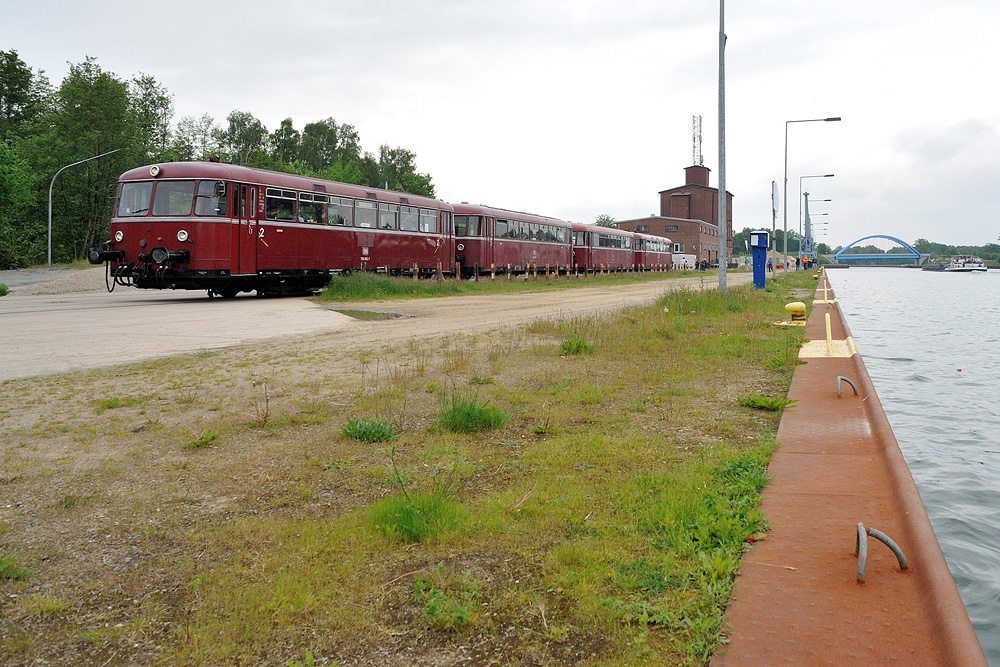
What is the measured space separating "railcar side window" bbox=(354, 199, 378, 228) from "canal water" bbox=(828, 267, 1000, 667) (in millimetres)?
15312

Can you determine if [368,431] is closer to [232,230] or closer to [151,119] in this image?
[232,230]

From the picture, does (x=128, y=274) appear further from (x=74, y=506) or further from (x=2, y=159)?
(x=2, y=159)

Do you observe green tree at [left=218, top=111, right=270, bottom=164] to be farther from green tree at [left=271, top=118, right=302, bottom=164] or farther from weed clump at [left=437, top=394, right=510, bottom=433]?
weed clump at [left=437, top=394, right=510, bottom=433]

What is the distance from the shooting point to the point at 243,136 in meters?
86.1

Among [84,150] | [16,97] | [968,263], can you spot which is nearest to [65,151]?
[84,150]

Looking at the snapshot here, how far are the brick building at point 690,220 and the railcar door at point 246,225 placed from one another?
82119 millimetres

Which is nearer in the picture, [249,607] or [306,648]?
[306,648]

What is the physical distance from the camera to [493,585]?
3109 mm

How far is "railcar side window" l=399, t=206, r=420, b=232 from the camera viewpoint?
27.0 meters

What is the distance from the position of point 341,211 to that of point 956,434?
19.3 m

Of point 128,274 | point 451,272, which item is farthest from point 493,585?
point 451,272

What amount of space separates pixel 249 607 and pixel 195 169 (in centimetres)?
1831

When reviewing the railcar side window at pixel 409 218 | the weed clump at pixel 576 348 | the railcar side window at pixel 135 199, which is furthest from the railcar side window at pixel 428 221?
the weed clump at pixel 576 348

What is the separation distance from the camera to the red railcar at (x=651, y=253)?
57.9 meters
